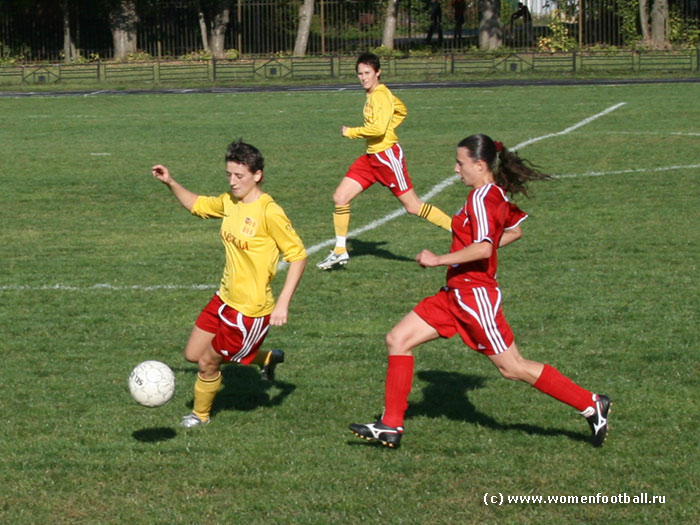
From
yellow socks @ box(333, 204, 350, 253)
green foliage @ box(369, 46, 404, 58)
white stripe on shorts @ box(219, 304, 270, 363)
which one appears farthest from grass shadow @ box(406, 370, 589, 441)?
green foliage @ box(369, 46, 404, 58)

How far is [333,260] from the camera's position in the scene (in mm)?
11289

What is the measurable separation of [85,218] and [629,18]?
39.6 meters

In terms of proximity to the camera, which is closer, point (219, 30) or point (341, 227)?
point (341, 227)

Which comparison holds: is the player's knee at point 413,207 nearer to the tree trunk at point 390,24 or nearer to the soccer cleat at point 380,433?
the soccer cleat at point 380,433

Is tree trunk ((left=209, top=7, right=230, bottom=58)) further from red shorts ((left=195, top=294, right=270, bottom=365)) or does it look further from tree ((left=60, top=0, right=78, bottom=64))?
red shorts ((left=195, top=294, right=270, bottom=365))

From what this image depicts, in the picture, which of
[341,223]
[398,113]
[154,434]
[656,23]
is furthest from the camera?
[656,23]

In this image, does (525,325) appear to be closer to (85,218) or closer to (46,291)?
(46,291)

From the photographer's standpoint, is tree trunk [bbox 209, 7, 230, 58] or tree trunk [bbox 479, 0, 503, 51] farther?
tree trunk [bbox 209, 7, 230, 58]

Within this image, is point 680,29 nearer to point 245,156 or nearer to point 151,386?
point 245,156

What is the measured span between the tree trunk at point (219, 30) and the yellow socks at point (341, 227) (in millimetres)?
40201

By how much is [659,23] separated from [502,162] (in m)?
43.3

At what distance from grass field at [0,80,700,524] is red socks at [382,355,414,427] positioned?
220 mm

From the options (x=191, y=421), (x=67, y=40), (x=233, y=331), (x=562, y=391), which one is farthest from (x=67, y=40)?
(x=562, y=391)

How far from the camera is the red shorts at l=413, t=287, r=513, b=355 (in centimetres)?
617
